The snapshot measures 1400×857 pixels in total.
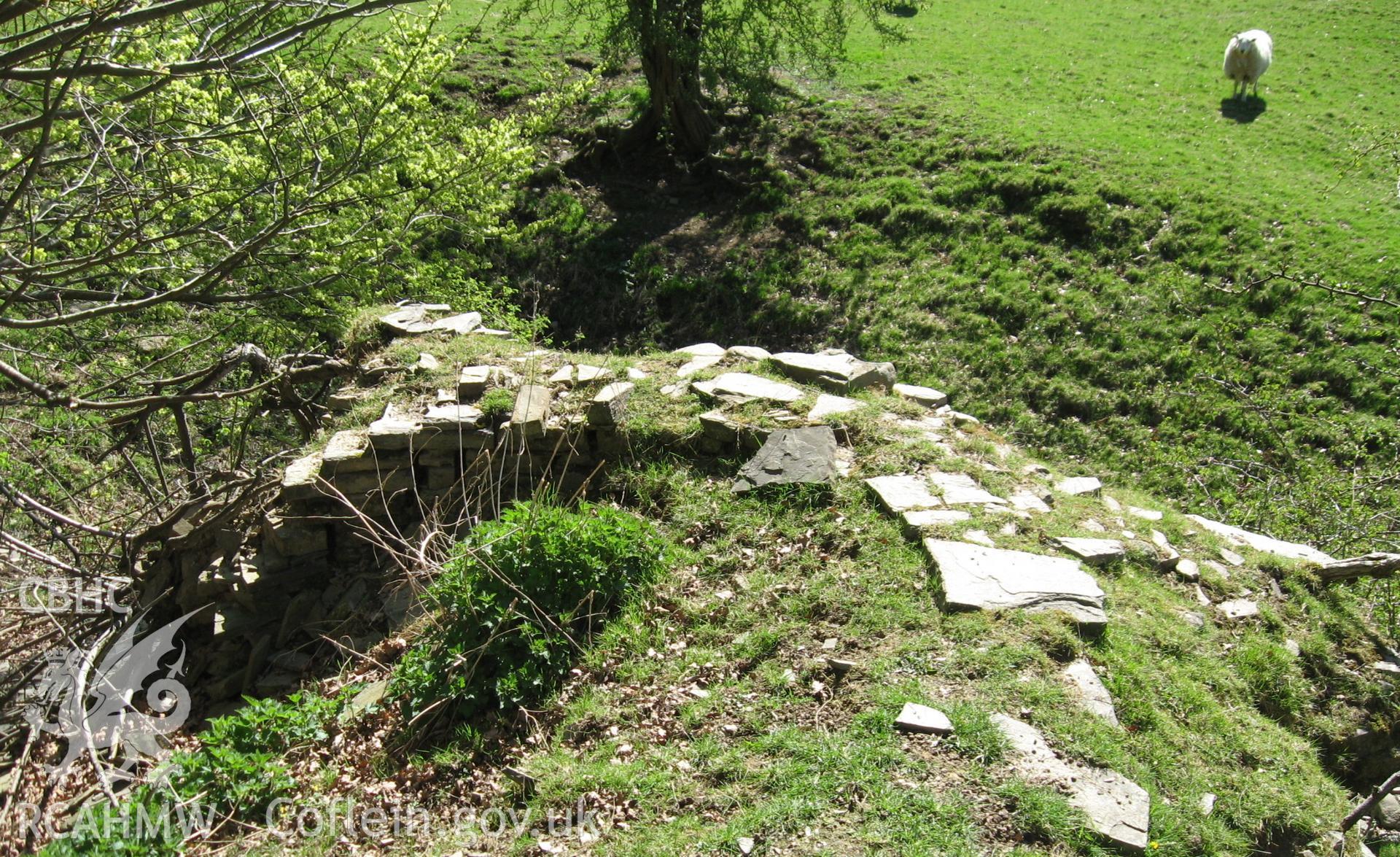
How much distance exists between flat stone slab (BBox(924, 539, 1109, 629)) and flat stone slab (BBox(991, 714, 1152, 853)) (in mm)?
772

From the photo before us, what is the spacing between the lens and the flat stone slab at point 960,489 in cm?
489

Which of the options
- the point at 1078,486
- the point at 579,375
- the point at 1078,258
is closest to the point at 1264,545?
the point at 1078,486

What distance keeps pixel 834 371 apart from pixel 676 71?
7.29m

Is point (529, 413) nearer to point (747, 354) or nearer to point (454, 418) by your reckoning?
point (454, 418)

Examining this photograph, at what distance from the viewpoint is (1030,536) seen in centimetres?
466

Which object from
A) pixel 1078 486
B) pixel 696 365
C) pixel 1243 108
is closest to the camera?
pixel 1078 486

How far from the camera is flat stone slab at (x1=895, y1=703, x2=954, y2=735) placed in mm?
3373

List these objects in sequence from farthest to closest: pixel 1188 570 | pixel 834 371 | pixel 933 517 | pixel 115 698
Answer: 1. pixel 834 371
2. pixel 1188 570
3. pixel 933 517
4. pixel 115 698

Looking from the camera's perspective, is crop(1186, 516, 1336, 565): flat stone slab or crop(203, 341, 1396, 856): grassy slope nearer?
crop(203, 341, 1396, 856): grassy slope

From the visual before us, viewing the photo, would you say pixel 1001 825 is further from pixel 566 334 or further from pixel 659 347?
pixel 566 334

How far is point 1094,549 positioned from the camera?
4.70 meters

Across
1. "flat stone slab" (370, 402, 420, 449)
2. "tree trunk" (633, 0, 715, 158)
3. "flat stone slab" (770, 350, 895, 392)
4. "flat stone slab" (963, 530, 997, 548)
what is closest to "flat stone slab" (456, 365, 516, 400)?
"flat stone slab" (370, 402, 420, 449)

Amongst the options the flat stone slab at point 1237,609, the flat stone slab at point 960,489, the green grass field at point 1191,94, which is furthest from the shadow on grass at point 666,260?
the flat stone slab at point 1237,609

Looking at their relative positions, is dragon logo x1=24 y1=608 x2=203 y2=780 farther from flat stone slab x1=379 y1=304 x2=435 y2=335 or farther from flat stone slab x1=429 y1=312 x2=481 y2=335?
flat stone slab x1=429 y1=312 x2=481 y2=335
